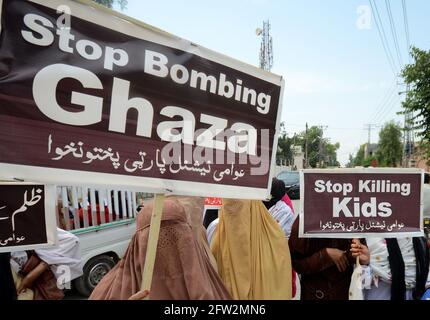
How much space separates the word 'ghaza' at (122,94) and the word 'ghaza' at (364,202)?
0.86m

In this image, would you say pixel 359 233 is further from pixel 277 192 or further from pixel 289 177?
pixel 289 177

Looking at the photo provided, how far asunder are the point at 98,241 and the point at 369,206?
3783mm

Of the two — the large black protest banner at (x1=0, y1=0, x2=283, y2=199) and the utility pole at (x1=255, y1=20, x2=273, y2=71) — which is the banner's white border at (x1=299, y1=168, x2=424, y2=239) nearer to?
the large black protest banner at (x1=0, y1=0, x2=283, y2=199)

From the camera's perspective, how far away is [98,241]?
489 cm

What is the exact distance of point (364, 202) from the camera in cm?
240

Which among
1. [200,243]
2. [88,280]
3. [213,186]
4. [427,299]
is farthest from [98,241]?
[427,299]

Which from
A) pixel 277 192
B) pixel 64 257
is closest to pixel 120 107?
pixel 64 257

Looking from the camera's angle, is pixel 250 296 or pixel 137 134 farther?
pixel 250 296

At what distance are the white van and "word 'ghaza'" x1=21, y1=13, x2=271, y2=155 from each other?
3002 millimetres

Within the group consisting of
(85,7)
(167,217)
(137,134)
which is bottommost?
(167,217)

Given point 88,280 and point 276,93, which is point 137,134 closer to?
point 276,93

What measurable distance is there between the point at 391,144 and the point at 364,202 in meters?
44.8

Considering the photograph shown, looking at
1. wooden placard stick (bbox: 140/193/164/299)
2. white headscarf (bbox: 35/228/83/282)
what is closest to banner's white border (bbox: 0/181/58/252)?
white headscarf (bbox: 35/228/83/282)
